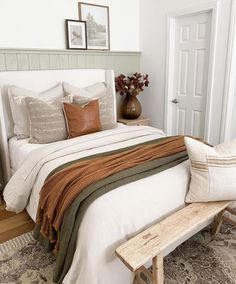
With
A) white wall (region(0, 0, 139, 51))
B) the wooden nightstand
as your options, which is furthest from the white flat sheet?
the wooden nightstand

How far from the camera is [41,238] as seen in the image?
1.84 meters

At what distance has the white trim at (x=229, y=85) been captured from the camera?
2824mm

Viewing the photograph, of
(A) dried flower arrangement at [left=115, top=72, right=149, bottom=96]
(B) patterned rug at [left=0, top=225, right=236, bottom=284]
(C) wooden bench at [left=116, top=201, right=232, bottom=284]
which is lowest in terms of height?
(B) patterned rug at [left=0, top=225, right=236, bottom=284]

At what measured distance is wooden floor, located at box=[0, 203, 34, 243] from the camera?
219 cm

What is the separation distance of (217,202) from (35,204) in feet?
4.56

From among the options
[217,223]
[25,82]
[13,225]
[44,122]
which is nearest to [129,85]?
[25,82]

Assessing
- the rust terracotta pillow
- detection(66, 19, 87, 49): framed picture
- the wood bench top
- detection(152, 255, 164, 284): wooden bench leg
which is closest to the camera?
the wood bench top

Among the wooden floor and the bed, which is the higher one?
the bed

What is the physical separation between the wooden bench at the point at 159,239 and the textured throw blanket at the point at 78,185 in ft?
1.04

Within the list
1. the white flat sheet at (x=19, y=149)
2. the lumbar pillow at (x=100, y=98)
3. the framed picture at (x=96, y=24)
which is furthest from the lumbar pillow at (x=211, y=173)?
the framed picture at (x=96, y=24)

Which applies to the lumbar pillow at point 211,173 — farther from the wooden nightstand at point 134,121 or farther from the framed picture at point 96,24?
the framed picture at point 96,24

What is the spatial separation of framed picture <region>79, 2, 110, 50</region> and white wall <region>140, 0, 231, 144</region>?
68cm

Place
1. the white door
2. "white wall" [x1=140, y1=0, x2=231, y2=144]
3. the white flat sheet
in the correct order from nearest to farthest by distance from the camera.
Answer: the white flat sheet
"white wall" [x1=140, y1=0, x2=231, y2=144]
the white door

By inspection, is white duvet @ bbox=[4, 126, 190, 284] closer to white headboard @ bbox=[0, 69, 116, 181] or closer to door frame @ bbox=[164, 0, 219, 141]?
white headboard @ bbox=[0, 69, 116, 181]
